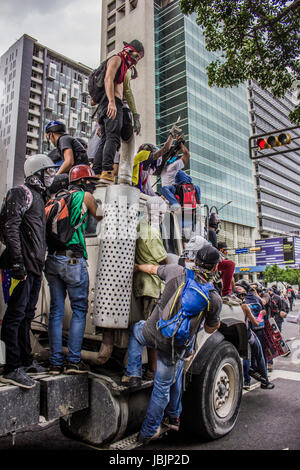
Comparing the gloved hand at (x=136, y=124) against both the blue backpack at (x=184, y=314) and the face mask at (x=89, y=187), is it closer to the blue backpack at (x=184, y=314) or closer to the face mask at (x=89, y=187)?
the face mask at (x=89, y=187)

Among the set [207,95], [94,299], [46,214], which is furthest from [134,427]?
[207,95]

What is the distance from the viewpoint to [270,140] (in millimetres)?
10070

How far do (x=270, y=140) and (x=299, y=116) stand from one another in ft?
5.40

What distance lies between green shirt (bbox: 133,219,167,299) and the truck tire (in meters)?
1.05

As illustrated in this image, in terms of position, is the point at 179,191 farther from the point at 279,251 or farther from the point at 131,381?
the point at 279,251

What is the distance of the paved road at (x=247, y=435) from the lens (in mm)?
3525

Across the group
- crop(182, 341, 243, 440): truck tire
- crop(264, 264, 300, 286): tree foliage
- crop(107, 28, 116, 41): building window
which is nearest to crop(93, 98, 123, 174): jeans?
crop(182, 341, 243, 440): truck tire

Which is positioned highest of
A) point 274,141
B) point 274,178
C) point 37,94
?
point 37,94

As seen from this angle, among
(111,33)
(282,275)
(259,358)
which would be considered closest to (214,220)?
(259,358)

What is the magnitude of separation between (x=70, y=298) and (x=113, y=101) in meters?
2.92

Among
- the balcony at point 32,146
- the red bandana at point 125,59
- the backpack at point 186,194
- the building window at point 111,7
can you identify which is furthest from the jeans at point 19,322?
the building window at point 111,7

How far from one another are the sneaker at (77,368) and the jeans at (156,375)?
1.23ft

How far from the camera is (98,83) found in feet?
16.1

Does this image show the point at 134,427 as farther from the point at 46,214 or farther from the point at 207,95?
the point at 207,95
